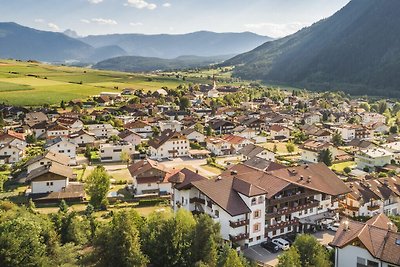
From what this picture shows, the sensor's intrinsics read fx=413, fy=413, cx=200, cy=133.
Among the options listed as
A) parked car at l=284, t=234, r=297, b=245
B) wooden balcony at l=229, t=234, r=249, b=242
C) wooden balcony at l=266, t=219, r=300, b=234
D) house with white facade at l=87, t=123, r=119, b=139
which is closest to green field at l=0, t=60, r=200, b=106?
house with white facade at l=87, t=123, r=119, b=139

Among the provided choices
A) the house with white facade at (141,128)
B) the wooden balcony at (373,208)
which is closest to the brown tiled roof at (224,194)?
the wooden balcony at (373,208)

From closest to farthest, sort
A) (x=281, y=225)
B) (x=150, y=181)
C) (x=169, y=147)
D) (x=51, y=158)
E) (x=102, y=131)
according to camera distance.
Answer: (x=281, y=225)
(x=150, y=181)
(x=51, y=158)
(x=169, y=147)
(x=102, y=131)

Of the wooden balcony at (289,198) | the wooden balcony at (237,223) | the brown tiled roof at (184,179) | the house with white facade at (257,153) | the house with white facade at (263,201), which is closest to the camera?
the wooden balcony at (237,223)

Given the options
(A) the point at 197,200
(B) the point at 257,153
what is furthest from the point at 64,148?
(A) the point at 197,200

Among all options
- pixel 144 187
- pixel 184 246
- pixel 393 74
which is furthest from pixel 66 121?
pixel 393 74

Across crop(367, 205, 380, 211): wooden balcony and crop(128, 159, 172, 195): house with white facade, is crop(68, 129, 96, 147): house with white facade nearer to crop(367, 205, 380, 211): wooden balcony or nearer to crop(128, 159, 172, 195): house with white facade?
crop(128, 159, 172, 195): house with white facade

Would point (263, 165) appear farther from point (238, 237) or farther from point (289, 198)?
point (238, 237)

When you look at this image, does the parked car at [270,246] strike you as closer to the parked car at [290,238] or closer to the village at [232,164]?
the village at [232,164]
